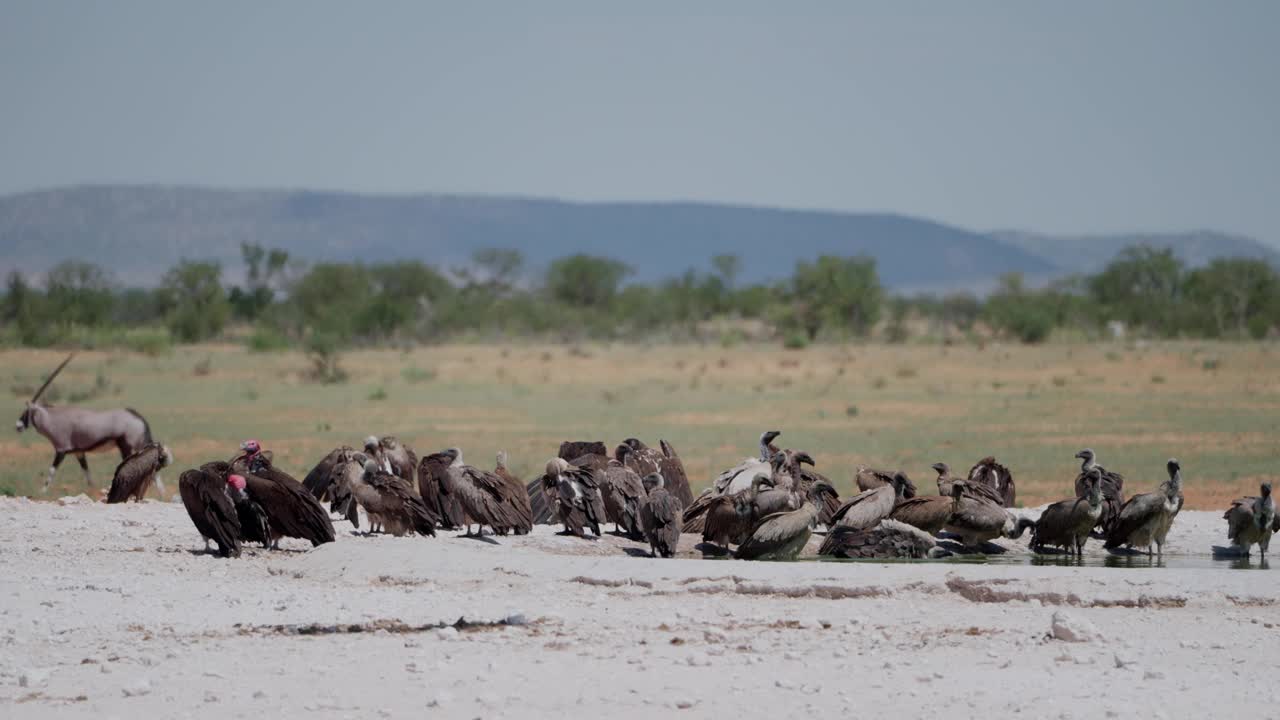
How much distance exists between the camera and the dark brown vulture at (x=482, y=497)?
13.6 metres

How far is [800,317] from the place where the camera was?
276 ft

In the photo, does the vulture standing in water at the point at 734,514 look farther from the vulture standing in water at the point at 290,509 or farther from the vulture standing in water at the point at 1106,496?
the vulture standing in water at the point at 290,509

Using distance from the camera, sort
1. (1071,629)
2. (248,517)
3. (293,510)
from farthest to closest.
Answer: (248,517) < (293,510) < (1071,629)

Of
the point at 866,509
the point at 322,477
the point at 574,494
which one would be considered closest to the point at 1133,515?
the point at 866,509

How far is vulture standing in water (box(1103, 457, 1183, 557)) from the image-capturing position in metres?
13.4

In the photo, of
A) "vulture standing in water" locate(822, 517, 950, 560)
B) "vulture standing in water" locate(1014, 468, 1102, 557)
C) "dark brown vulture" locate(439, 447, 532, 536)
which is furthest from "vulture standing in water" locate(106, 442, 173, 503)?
"vulture standing in water" locate(1014, 468, 1102, 557)

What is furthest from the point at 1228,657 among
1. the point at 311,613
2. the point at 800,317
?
the point at 800,317

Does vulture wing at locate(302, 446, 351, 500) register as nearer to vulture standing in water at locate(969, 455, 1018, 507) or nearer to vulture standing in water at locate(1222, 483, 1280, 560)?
vulture standing in water at locate(969, 455, 1018, 507)

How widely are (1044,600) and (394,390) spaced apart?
32725 millimetres

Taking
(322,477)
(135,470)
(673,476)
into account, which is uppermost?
(673,476)

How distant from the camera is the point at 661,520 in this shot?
13062 mm

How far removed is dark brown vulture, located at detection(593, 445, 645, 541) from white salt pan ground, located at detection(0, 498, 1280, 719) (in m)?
1.00

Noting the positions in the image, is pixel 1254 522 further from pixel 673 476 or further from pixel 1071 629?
pixel 673 476

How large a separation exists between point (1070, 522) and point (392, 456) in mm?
7225
